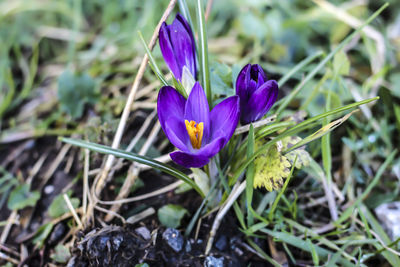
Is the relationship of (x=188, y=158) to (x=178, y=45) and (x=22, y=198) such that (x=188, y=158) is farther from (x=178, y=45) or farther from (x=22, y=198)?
(x=22, y=198)

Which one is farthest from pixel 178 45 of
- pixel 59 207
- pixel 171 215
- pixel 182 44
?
pixel 59 207

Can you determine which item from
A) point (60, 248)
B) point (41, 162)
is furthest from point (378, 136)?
point (41, 162)

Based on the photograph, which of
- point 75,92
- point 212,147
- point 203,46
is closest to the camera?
point 212,147

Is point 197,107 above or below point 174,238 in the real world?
above

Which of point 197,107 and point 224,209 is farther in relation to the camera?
point 224,209

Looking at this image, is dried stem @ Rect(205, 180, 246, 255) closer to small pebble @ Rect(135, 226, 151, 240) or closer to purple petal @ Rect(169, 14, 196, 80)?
small pebble @ Rect(135, 226, 151, 240)
